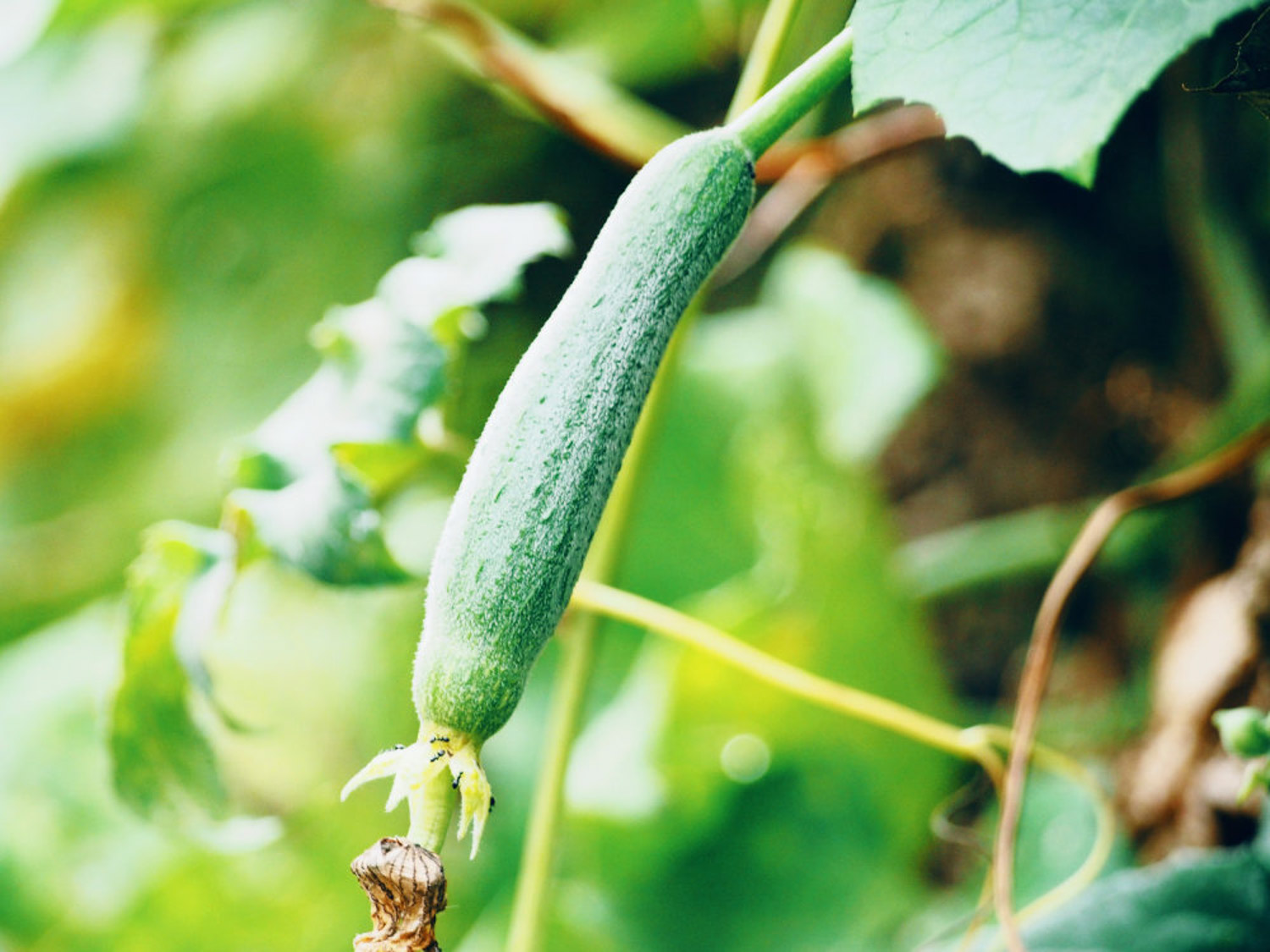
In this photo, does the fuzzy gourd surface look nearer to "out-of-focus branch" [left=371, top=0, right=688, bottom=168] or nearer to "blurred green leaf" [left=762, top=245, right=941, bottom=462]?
"out-of-focus branch" [left=371, top=0, right=688, bottom=168]

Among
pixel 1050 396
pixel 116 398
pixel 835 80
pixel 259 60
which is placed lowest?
pixel 835 80

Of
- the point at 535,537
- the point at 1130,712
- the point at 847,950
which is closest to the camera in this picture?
the point at 535,537

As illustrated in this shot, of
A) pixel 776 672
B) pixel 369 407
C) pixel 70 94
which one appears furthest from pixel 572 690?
pixel 70 94

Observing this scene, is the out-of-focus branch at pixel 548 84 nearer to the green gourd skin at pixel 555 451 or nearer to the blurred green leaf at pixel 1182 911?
the green gourd skin at pixel 555 451

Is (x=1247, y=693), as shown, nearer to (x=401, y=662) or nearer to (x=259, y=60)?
(x=401, y=662)

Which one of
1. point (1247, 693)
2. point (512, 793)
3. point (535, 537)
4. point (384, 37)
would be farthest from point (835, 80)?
point (384, 37)

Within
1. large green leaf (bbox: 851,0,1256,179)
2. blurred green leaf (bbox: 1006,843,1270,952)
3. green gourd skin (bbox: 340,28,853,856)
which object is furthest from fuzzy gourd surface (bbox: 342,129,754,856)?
blurred green leaf (bbox: 1006,843,1270,952)
